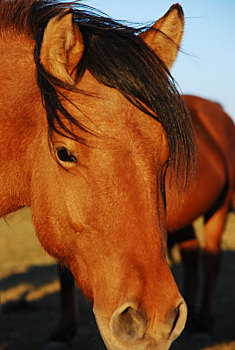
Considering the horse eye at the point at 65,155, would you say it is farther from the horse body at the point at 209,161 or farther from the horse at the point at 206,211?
the horse at the point at 206,211

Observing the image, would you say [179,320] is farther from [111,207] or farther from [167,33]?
[167,33]

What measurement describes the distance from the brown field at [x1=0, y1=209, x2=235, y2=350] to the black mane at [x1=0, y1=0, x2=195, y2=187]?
1.16 meters

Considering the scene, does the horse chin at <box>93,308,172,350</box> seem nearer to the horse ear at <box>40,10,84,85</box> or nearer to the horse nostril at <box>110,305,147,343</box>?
the horse nostril at <box>110,305,147,343</box>

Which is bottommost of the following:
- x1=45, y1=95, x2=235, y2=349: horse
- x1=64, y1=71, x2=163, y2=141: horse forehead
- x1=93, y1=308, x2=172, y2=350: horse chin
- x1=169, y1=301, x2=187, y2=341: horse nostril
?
x1=45, y1=95, x2=235, y2=349: horse

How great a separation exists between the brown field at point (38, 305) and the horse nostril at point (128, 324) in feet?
1.90

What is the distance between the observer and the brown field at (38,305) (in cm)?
512

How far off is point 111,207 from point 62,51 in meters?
0.82

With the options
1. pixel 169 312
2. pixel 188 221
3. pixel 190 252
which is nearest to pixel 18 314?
pixel 190 252

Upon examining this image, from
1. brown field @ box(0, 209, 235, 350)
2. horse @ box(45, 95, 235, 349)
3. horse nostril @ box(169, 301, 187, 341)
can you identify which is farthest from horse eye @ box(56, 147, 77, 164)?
horse @ box(45, 95, 235, 349)

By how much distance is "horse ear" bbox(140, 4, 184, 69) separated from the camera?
2.60m

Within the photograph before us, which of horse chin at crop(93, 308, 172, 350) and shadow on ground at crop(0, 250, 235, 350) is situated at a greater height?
horse chin at crop(93, 308, 172, 350)

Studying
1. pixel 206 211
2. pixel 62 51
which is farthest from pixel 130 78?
pixel 206 211

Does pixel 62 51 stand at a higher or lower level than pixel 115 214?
higher

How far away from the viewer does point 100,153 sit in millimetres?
2104
